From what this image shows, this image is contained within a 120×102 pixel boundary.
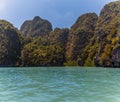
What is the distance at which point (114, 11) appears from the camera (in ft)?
654

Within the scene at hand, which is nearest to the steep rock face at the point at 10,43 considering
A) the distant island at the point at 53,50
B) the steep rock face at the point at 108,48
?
the distant island at the point at 53,50

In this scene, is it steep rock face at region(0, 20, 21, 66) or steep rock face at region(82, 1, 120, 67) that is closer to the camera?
steep rock face at region(82, 1, 120, 67)

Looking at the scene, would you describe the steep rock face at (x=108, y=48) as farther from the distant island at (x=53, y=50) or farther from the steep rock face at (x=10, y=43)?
the steep rock face at (x=10, y=43)

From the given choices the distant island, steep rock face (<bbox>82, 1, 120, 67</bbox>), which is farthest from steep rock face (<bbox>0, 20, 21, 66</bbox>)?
steep rock face (<bbox>82, 1, 120, 67</bbox>)

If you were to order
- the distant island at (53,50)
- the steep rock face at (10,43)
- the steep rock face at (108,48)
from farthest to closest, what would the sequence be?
1. the steep rock face at (10,43)
2. the distant island at (53,50)
3. the steep rock face at (108,48)

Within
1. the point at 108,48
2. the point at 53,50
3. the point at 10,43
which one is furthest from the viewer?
the point at 10,43

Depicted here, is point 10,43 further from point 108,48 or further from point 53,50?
point 108,48

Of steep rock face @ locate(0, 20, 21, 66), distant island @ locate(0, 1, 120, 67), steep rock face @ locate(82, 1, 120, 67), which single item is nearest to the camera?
steep rock face @ locate(82, 1, 120, 67)

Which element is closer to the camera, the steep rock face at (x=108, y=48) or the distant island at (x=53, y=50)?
the steep rock face at (x=108, y=48)

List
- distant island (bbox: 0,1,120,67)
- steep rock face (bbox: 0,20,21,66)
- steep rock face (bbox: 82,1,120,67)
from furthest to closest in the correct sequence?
steep rock face (bbox: 0,20,21,66) < distant island (bbox: 0,1,120,67) < steep rock face (bbox: 82,1,120,67)

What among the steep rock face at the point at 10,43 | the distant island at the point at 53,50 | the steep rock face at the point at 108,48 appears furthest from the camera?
the steep rock face at the point at 10,43

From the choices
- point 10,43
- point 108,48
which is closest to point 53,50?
point 10,43

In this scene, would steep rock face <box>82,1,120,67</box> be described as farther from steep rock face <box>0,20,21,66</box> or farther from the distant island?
steep rock face <box>0,20,21,66</box>

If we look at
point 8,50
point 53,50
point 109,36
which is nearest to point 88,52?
point 53,50
